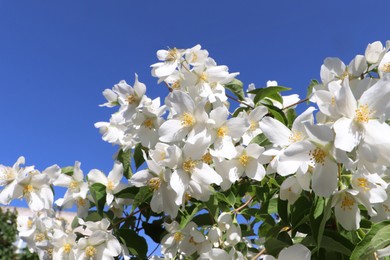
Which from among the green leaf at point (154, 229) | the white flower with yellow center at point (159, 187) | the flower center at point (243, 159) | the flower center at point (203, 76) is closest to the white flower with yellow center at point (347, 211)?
the flower center at point (243, 159)

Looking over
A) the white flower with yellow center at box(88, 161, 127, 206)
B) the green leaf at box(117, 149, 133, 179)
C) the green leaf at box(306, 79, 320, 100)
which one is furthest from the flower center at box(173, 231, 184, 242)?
the green leaf at box(306, 79, 320, 100)

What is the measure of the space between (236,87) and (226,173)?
1.34 feet

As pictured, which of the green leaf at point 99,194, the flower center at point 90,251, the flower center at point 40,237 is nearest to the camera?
the flower center at point 90,251

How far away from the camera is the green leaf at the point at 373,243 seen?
78 centimetres

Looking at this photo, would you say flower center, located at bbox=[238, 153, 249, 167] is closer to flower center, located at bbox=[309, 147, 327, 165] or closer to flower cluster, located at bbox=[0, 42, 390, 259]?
flower cluster, located at bbox=[0, 42, 390, 259]

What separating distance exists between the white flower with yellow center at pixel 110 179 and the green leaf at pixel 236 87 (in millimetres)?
466

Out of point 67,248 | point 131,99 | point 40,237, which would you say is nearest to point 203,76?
point 131,99

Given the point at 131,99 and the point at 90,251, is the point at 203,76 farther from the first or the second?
the point at 90,251

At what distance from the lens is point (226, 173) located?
1.13m

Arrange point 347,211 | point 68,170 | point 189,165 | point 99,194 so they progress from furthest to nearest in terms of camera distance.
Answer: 1. point 68,170
2. point 99,194
3. point 189,165
4. point 347,211

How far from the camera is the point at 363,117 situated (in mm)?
835

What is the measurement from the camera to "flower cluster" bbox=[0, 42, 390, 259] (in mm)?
846

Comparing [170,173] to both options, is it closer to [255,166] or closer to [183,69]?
[255,166]

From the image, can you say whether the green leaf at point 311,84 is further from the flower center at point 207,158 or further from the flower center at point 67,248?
the flower center at point 67,248
